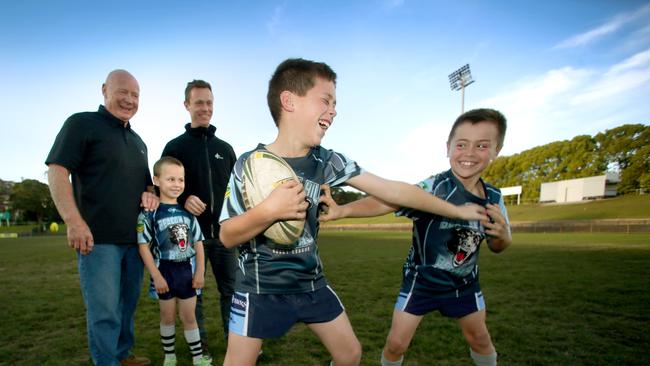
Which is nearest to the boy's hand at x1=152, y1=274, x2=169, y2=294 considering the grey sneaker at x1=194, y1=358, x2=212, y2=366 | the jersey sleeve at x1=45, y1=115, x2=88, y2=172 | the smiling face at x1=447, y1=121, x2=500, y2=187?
the grey sneaker at x1=194, y1=358, x2=212, y2=366

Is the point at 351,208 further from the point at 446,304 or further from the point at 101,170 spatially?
the point at 101,170

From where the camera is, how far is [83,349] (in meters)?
5.14

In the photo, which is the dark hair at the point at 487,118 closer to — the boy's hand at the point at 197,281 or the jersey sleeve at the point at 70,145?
the boy's hand at the point at 197,281

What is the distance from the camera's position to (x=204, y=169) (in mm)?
5078

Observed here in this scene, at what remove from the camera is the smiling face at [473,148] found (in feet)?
11.6

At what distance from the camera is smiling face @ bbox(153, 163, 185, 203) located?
4.52m

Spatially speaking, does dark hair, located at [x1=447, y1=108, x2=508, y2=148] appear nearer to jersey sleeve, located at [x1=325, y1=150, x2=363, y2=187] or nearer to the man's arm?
jersey sleeve, located at [x1=325, y1=150, x2=363, y2=187]

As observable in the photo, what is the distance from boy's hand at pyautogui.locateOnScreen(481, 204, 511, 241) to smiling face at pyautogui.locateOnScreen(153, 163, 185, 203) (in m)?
3.65

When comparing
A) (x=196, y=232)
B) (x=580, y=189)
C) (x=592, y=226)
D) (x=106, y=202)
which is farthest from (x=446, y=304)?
(x=580, y=189)

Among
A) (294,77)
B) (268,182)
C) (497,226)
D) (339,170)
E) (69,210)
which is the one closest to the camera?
(268,182)

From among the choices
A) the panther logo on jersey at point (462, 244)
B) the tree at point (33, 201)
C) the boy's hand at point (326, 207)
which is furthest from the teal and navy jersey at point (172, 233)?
the tree at point (33, 201)

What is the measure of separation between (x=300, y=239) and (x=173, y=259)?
103 inches

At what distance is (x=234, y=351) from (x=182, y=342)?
362cm

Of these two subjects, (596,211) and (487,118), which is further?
(596,211)
